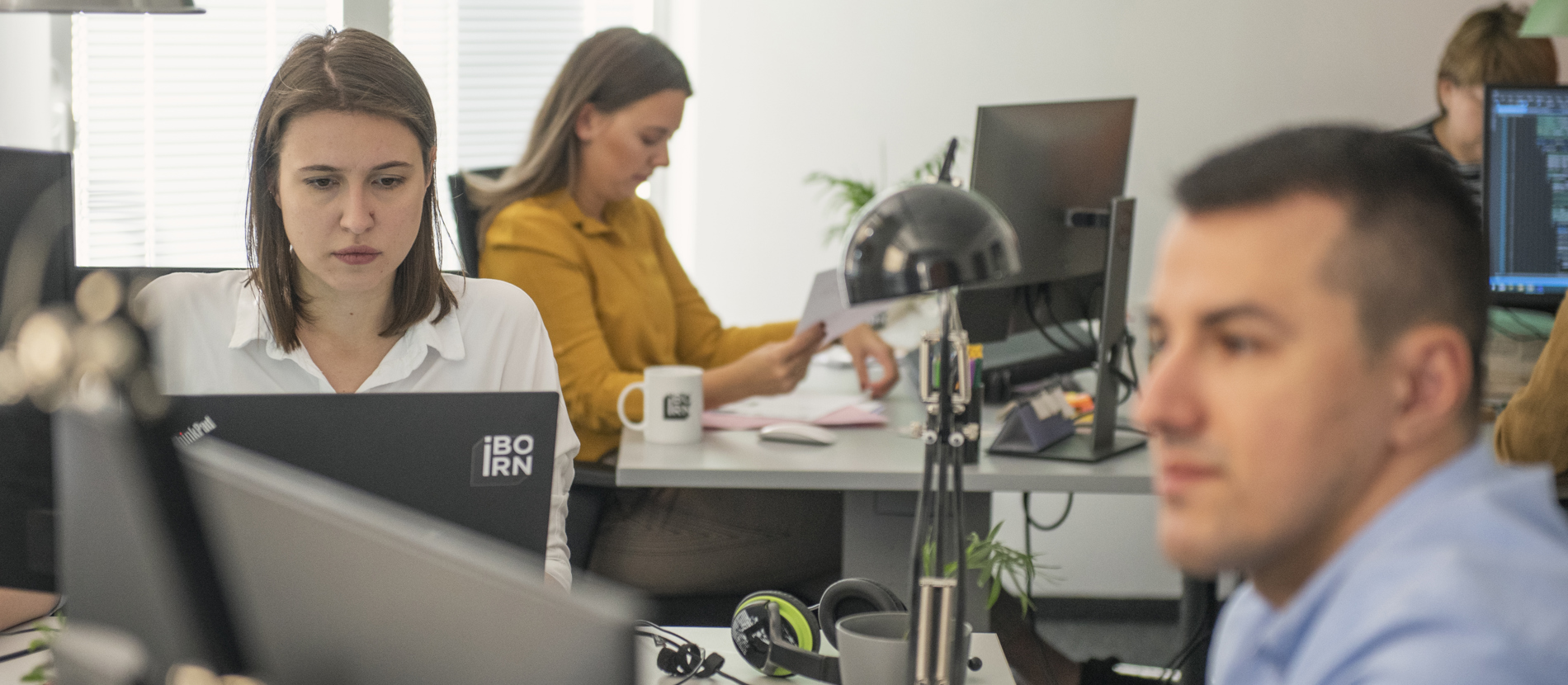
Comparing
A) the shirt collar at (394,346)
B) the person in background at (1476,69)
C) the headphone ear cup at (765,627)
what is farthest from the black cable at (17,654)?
the person in background at (1476,69)

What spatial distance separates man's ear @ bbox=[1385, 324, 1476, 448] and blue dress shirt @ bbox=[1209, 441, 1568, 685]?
0.02 meters

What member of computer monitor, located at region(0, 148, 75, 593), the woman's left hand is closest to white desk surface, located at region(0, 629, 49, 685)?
computer monitor, located at region(0, 148, 75, 593)

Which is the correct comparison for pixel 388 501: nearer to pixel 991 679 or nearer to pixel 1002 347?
pixel 991 679

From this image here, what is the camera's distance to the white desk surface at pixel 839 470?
181 centimetres

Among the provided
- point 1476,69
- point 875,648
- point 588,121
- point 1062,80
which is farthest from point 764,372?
point 1476,69

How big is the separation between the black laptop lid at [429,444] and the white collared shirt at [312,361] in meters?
0.38

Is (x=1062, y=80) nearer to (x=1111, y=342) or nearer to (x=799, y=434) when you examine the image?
(x=1111, y=342)

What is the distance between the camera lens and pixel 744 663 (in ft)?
3.95

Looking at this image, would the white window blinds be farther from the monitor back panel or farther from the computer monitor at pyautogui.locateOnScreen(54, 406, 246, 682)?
the computer monitor at pyautogui.locateOnScreen(54, 406, 246, 682)

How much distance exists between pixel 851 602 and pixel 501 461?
47 cm

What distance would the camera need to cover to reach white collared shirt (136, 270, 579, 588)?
4.52 feet

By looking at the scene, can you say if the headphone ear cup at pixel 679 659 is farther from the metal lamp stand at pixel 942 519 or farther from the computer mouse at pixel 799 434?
the computer mouse at pixel 799 434

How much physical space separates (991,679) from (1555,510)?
646 mm

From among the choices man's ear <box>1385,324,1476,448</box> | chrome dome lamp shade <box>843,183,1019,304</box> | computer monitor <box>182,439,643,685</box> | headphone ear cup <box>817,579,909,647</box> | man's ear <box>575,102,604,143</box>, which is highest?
man's ear <box>575,102,604,143</box>
